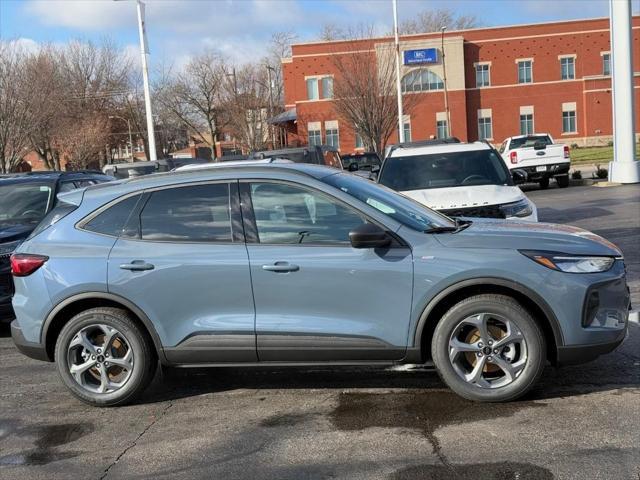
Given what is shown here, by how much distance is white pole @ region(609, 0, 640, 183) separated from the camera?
65.8 feet

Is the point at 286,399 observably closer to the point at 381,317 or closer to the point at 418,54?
the point at 381,317

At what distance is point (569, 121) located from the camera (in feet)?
180

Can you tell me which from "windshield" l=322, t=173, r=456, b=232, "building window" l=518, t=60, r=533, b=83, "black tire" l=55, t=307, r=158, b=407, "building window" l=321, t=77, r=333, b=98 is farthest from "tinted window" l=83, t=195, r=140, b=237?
"building window" l=518, t=60, r=533, b=83

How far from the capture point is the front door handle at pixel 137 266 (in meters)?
4.78

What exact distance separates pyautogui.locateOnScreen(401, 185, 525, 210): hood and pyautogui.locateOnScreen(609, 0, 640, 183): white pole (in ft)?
44.4

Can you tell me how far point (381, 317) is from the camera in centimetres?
456

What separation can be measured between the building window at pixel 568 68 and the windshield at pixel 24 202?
2075 inches

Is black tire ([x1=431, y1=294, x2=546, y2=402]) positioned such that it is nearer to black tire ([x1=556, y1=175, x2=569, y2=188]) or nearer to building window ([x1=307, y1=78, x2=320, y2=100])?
black tire ([x1=556, y1=175, x2=569, y2=188])

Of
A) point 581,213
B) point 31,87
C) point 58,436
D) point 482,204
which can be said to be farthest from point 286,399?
point 31,87

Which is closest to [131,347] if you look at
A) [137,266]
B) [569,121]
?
[137,266]

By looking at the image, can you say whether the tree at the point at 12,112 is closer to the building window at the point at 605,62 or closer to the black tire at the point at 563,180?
the black tire at the point at 563,180

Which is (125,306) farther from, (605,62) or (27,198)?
(605,62)

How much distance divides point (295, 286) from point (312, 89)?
1980 inches

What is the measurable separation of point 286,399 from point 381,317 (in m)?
1.05
